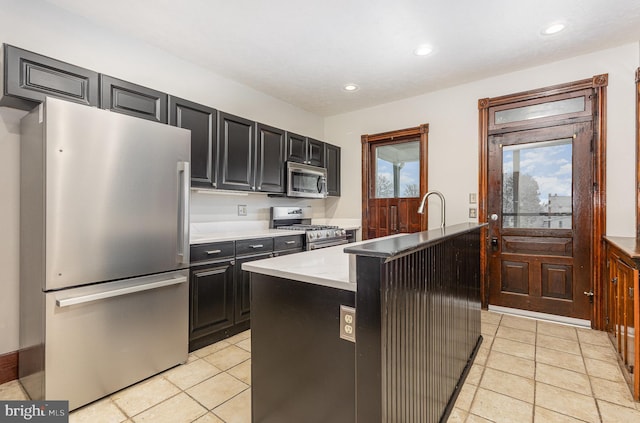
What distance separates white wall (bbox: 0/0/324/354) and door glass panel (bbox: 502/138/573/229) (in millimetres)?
3105

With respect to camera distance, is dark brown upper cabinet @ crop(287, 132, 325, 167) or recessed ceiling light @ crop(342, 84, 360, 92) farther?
dark brown upper cabinet @ crop(287, 132, 325, 167)

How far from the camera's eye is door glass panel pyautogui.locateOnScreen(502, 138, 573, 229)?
311 centimetres

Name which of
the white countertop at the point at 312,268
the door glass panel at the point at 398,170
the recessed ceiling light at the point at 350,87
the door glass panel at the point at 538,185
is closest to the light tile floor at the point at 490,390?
the white countertop at the point at 312,268

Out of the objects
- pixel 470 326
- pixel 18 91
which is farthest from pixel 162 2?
pixel 470 326

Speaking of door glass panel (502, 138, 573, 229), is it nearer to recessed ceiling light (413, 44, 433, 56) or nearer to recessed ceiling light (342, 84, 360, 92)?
recessed ceiling light (413, 44, 433, 56)

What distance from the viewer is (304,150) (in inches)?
157

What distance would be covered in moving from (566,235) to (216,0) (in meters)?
3.77

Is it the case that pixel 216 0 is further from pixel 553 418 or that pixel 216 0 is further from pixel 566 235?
pixel 566 235

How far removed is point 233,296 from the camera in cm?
274

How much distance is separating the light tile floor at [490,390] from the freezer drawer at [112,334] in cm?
12

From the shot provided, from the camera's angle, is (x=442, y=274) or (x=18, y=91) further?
(x=18, y=91)

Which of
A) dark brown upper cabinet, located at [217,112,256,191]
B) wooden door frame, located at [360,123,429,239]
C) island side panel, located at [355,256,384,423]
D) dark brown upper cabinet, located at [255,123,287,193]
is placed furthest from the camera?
wooden door frame, located at [360,123,429,239]

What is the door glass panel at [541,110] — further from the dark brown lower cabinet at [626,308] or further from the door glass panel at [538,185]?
the dark brown lower cabinet at [626,308]

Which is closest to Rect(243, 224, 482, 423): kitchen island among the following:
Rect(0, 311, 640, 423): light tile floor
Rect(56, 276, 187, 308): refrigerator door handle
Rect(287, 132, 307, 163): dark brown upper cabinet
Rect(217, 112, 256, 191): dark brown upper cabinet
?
Rect(0, 311, 640, 423): light tile floor
